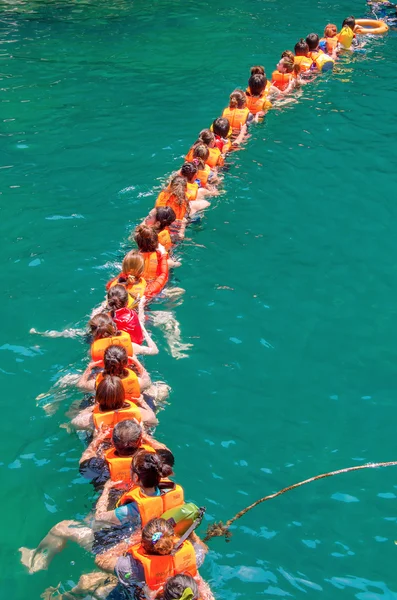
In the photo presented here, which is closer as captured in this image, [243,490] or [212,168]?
[243,490]

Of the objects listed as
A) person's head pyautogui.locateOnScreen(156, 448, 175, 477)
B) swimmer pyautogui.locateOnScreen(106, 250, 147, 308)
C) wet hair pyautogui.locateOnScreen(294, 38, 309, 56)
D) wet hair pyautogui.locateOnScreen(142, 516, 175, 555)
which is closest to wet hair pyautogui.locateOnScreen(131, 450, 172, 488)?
person's head pyautogui.locateOnScreen(156, 448, 175, 477)

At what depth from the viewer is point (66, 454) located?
709cm

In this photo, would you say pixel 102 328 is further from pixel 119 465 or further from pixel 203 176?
pixel 203 176

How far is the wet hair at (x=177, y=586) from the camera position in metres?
4.88

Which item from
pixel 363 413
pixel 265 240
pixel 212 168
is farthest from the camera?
pixel 212 168

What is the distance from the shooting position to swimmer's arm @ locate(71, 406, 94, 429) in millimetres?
7051

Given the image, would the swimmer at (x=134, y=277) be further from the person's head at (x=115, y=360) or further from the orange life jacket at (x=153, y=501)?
the orange life jacket at (x=153, y=501)

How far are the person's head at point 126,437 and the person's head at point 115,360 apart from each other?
0.94 m

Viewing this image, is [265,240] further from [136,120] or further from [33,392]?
[136,120]

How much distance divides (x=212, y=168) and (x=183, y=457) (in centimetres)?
673

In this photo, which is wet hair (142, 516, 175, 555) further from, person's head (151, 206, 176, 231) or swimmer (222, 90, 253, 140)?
swimmer (222, 90, 253, 140)

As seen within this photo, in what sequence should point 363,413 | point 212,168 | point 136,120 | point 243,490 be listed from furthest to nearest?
1. point 136,120
2. point 212,168
3. point 363,413
4. point 243,490

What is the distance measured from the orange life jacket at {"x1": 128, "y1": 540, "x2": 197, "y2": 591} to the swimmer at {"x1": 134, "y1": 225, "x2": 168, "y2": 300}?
4512mm

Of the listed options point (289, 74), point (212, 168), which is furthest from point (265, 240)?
point (289, 74)
